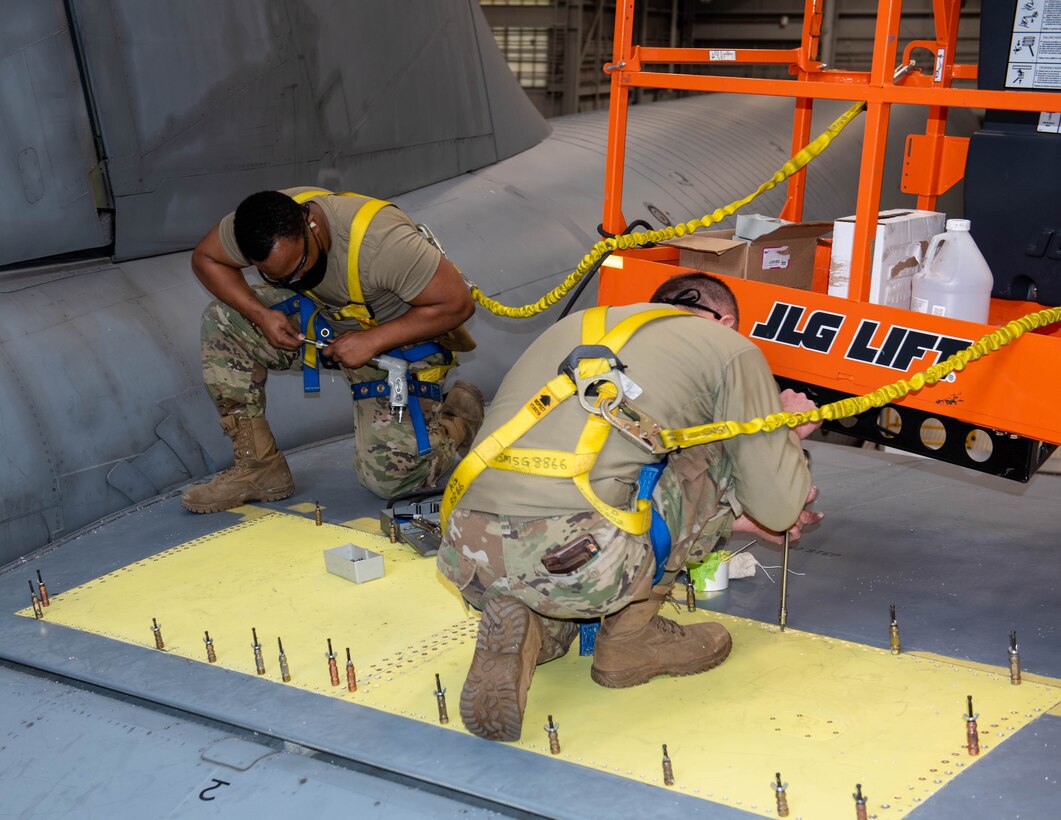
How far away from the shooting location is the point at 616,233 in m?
4.98

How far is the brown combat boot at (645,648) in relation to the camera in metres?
3.48

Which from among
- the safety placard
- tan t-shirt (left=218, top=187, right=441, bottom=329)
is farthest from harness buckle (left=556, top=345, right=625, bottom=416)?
the safety placard

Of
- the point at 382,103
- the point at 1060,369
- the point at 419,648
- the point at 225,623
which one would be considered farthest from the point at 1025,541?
the point at 382,103

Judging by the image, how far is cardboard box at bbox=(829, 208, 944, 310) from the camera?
4008 millimetres

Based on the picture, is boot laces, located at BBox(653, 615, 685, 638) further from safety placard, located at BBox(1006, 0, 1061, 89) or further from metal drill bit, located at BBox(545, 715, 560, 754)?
safety placard, located at BBox(1006, 0, 1061, 89)

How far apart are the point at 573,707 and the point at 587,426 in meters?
0.83

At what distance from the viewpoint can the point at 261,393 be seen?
512 centimetres

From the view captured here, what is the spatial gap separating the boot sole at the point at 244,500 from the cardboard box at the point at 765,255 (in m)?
1.91

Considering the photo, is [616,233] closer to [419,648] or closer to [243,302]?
[243,302]

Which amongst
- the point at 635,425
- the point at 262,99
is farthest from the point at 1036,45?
the point at 262,99


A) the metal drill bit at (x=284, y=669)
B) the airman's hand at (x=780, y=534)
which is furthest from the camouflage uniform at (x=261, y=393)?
the airman's hand at (x=780, y=534)

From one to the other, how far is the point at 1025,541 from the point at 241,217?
3156mm

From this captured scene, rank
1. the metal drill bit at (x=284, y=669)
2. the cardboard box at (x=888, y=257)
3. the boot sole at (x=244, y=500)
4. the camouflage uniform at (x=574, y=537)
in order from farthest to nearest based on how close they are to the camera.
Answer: the boot sole at (x=244, y=500)
the cardboard box at (x=888, y=257)
the metal drill bit at (x=284, y=669)
the camouflage uniform at (x=574, y=537)

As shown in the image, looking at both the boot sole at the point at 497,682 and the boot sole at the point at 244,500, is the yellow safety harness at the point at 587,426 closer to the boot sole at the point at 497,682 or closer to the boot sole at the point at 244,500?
the boot sole at the point at 497,682
